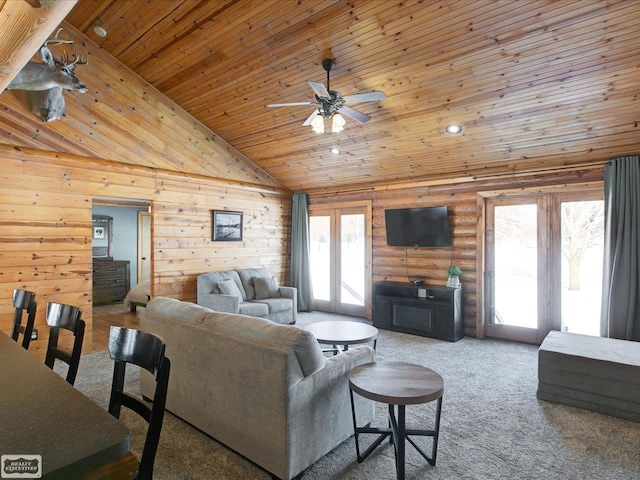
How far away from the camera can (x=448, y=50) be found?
137 inches

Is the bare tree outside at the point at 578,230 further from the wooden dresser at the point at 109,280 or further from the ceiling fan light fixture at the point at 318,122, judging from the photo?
the wooden dresser at the point at 109,280

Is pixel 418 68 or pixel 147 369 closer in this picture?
pixel 147 369

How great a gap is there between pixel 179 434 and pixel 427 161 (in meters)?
4.62

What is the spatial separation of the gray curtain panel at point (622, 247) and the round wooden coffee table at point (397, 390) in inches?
127

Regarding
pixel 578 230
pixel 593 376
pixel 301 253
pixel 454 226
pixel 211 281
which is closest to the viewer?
pixel 593 376

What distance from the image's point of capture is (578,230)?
474cm

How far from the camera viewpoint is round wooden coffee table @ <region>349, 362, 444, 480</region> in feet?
6.91

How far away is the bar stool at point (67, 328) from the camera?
5.74 feet

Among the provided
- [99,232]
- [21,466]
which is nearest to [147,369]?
[21,466]

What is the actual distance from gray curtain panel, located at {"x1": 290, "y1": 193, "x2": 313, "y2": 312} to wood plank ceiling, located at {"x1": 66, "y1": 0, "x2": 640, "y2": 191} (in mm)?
1981

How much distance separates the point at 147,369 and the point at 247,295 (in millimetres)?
5005

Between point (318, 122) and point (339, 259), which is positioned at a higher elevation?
point (318, 122)

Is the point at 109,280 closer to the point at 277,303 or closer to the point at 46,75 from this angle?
the point at 277,303

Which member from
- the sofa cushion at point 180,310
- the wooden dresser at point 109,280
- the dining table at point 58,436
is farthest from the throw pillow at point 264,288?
the dining table at point 58,436
